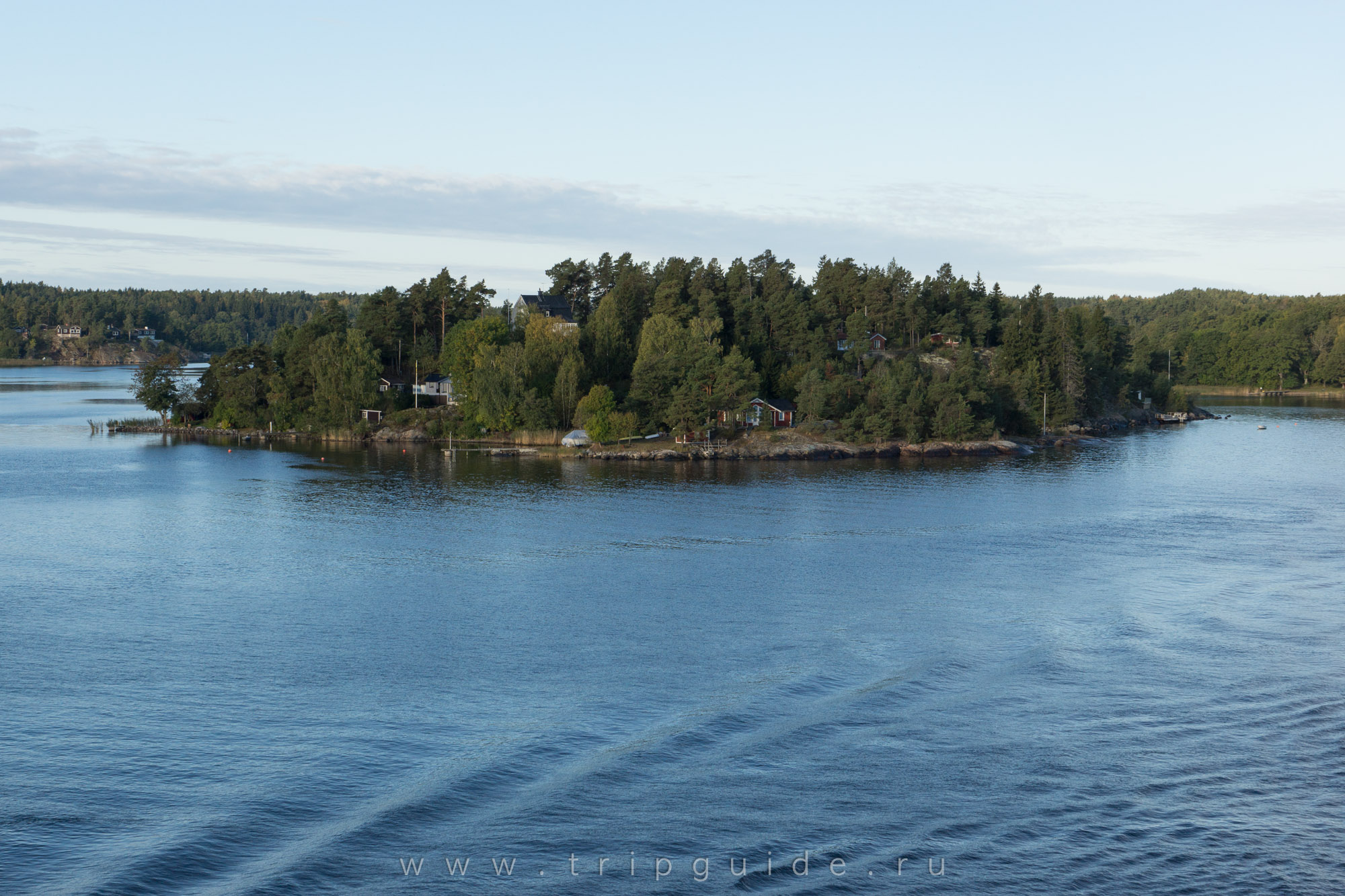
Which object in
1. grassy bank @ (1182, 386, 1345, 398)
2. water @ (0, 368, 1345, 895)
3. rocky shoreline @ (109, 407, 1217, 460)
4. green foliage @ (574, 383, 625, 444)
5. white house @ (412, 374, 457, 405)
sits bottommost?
water @ (0, 368, 1345, 895)

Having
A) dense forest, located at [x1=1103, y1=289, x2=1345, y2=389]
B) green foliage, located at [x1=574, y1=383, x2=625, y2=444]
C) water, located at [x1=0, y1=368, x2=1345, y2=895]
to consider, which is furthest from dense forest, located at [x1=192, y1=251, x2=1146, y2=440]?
dense forest, located at [x1=1103, y1=289, x2=1345, y2=389]

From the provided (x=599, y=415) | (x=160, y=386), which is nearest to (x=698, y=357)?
(x=599, y=415)

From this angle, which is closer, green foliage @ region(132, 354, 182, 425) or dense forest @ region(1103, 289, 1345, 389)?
green foliage @ region(132, 354, 182, 425)

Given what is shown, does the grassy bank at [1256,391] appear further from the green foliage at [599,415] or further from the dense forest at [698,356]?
the green foliage at [599,415]

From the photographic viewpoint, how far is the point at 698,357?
8900 centimetres

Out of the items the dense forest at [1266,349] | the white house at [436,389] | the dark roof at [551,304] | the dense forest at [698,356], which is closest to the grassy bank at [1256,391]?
the dense forest at [1266,349]

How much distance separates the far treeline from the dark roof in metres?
0.87

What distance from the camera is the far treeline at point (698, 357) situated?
88.6m

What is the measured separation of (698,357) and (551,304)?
2813cm

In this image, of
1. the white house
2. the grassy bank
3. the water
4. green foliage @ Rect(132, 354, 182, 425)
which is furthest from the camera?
the grassy bank

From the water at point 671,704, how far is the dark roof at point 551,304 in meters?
59.6

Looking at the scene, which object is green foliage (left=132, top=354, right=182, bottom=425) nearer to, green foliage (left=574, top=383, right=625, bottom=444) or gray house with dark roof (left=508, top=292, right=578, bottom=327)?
gray house with dark roof (left=508, top=292, right=578, bottom=327)

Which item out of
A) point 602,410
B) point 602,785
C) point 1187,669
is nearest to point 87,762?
point 602,785

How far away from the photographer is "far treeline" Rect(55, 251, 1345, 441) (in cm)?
8862
